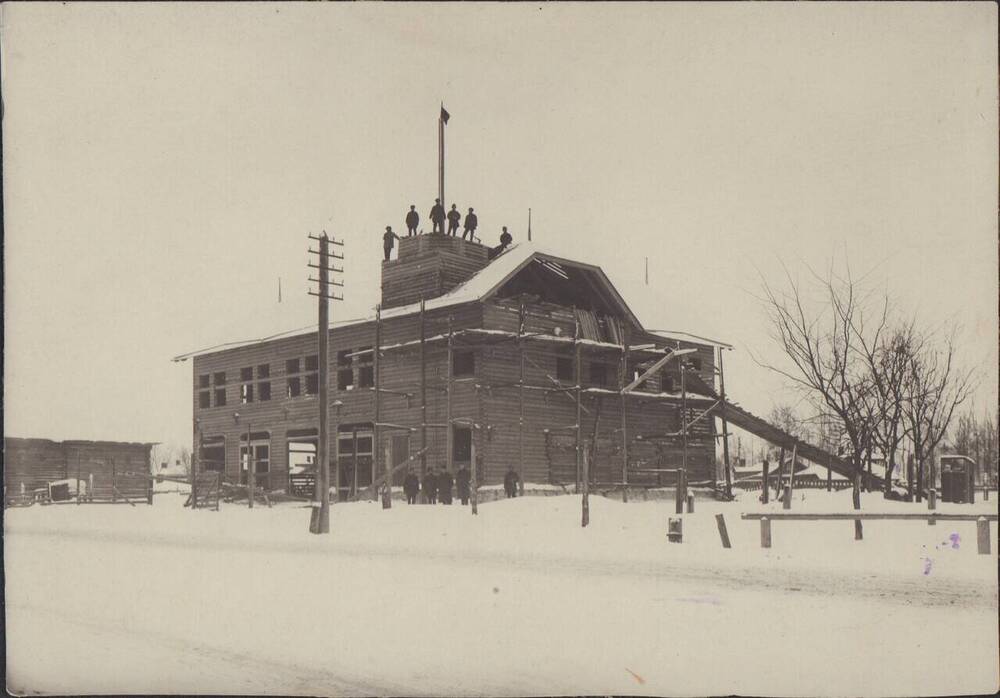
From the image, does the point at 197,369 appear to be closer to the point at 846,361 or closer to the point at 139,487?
the point at 846,361

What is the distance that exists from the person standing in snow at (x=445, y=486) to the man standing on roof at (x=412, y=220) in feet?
29.4

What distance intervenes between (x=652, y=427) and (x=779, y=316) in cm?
1638

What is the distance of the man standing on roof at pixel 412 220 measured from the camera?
11.4 metres

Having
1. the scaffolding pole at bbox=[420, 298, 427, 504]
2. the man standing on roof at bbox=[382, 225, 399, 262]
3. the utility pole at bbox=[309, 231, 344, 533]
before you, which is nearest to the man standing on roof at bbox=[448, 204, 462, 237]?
the man standing on roof at bbox=[382, 225, 399, 262]

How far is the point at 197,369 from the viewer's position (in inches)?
628

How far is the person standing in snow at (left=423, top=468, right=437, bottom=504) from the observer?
20.9 metres

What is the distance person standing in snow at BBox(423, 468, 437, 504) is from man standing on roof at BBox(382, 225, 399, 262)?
7.80 m

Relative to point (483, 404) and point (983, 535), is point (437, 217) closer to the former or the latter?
point (983, 535)

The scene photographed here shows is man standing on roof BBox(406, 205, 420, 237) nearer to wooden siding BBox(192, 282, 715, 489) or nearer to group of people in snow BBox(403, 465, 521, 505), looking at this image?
group of people in snow BBox(403, 465, 521, 505)

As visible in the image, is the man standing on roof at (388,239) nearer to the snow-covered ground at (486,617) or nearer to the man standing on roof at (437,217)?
the man standing on roof at (437,217)

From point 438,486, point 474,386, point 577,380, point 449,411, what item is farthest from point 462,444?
point 577,380

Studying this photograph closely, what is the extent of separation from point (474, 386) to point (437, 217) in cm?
1071

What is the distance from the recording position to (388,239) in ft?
41.9

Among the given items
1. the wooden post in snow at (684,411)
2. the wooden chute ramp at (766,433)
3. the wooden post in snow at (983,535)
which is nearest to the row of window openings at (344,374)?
the wooden post in snow at (684,411)
